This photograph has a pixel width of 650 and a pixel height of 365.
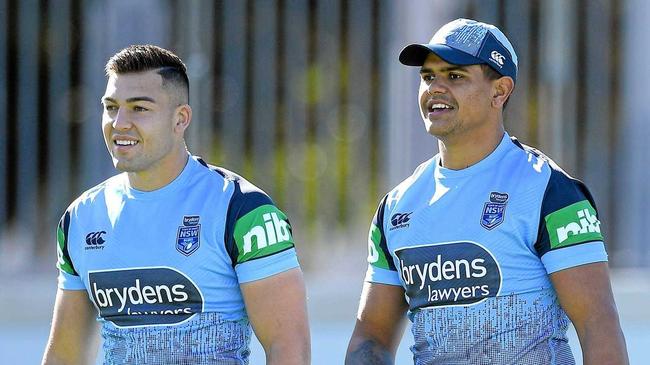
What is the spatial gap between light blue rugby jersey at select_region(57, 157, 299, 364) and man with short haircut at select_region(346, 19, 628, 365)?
358mm

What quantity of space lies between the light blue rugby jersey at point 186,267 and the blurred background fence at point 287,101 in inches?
121

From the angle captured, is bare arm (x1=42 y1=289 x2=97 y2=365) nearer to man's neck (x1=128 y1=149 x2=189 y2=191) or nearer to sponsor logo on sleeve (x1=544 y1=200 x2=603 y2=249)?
man's neck (x1=128 y1=149 x2=189 y2=191)

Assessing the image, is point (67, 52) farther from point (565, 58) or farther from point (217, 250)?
point (217, 250)

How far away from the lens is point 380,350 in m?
4.31

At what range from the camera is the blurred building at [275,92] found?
7.36 m

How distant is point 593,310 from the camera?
388cm

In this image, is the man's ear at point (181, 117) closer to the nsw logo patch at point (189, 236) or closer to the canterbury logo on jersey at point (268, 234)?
the nsw logo patch at point (189, 236)

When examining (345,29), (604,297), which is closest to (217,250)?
(604,297)

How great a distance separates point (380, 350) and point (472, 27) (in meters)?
1.03

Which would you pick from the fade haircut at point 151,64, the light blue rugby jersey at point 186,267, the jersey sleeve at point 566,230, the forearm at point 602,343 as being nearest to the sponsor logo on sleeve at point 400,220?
the light blue rugby jersey at point 186,267

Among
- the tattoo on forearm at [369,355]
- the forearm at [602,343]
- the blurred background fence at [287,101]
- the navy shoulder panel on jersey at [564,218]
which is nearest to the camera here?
the forearm at [602,343]

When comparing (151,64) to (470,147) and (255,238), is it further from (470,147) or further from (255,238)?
(470,147)

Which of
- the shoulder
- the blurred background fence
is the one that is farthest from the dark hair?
the blurred background fence

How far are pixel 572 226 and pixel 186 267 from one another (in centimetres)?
114
